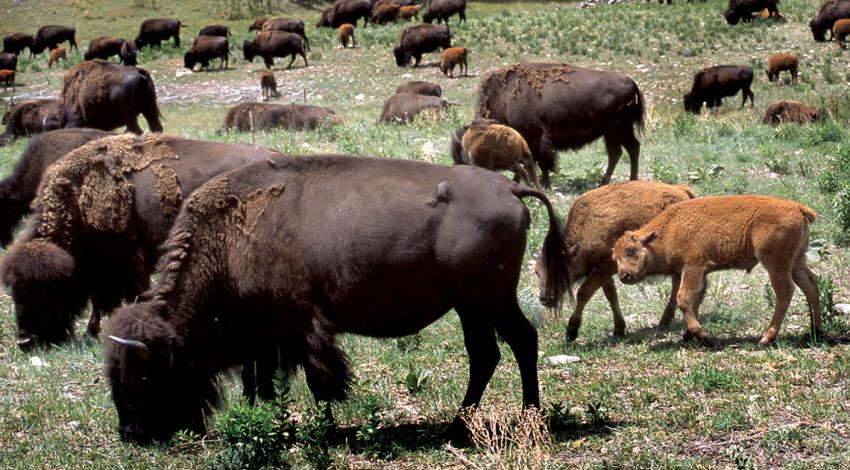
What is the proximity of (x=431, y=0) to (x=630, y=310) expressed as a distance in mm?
40045

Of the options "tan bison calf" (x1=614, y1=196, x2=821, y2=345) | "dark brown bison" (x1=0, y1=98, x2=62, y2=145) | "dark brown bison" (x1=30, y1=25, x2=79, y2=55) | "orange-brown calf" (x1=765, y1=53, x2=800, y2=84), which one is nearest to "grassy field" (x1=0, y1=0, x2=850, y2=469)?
"tan bison calf" (x1=614, y1=196, x2=821, y2=345)

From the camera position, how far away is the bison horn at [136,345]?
6332mm

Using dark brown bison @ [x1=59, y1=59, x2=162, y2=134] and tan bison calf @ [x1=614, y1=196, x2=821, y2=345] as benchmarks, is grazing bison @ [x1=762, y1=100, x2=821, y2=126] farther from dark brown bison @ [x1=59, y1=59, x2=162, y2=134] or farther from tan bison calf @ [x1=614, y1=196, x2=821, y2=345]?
tan bison calf @ [x1=614, y1=196, x2=821, y2=345]

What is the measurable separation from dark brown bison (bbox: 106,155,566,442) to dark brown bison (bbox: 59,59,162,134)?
10.1 m

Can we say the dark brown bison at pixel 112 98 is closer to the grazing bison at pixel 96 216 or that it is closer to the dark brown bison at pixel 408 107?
the dark brown bison at pixel 408 107

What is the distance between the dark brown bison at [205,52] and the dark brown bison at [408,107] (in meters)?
16.2

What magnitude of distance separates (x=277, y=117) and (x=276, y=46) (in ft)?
52.4

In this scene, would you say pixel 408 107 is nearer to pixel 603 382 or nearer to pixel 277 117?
pixel 277 117

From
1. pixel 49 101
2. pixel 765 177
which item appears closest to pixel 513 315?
pixel 765 177

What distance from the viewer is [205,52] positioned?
125 feet

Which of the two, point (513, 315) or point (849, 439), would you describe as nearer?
point (849, 439)

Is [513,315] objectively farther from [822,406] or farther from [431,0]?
[431,0]

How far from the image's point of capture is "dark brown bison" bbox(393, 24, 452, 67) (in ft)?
120

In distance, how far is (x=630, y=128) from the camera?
49.3ft
